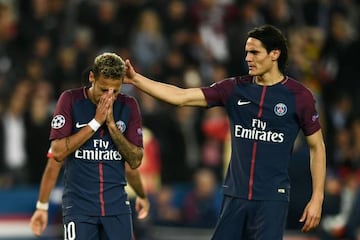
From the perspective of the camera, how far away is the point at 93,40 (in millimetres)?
16516

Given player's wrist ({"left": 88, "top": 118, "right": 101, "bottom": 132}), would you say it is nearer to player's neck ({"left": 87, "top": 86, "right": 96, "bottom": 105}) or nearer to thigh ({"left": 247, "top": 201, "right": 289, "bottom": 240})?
player's neck ({"left": 87, "top": 86, "right": 96, "bottom": 105})

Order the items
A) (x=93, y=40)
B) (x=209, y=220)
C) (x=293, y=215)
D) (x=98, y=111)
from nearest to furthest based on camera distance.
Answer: (x=98, y=111) → (x=293, y=215) → (x=209, y=220) → (x=93, y=40)

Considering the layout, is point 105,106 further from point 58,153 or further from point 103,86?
point 58,153

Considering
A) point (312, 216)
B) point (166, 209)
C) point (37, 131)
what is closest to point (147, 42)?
point (166, 209)

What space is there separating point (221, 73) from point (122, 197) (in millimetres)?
7343

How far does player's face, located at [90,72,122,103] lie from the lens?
29.7 feet

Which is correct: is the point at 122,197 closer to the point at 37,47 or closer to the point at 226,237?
the point at 226,237

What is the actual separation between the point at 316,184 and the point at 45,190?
2.18 meters

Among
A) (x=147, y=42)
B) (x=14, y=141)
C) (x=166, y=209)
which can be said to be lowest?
(x=166, y=209)

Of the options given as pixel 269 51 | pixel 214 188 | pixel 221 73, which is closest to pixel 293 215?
Result: pixel 214 188

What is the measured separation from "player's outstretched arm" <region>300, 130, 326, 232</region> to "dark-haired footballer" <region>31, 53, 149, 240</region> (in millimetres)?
1371

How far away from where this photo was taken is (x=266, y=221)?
9.39m

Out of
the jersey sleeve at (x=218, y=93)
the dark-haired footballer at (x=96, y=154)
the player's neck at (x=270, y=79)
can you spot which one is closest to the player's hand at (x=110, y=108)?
the dark-haired footballer at (x=96, y=154)

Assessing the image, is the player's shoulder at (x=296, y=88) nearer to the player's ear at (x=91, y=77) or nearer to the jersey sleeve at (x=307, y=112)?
the jersey sleeve at (x=307, y=112)
